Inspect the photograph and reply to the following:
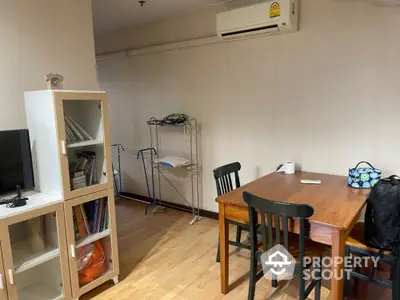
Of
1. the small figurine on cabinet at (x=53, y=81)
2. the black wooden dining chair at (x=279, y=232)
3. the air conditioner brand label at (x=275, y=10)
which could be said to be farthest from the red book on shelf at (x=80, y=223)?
the air conditioner brand label at (x=275, y=10)

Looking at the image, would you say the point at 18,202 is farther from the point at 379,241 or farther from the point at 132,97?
the point at 132,97

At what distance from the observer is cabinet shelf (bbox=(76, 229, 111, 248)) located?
2.29 meters

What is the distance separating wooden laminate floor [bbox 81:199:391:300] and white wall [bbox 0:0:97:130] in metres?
1.54

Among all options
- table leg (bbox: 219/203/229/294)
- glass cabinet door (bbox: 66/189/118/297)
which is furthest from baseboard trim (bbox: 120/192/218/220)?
glass cabinet door (bbox: 66/189/118/297)

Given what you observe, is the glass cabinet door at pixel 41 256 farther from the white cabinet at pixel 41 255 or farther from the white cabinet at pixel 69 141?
the white cabinet at pixel 69 141

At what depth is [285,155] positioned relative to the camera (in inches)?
125

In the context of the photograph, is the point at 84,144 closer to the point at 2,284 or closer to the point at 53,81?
the point at 53,81

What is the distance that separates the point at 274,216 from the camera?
188 cm

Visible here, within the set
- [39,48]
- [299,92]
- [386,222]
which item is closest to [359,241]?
[386,222]

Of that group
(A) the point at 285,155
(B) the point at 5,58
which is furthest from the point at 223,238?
(B) the point at 5,58

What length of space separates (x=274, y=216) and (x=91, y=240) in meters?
1.42

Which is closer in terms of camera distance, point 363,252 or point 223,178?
point 363,252

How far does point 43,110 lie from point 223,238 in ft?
5.19

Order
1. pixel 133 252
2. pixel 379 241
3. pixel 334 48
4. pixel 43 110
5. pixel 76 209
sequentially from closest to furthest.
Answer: pixel 379 241, pixel 43 110, pixel 76 209, pixel 334 48, pixel 133 252
